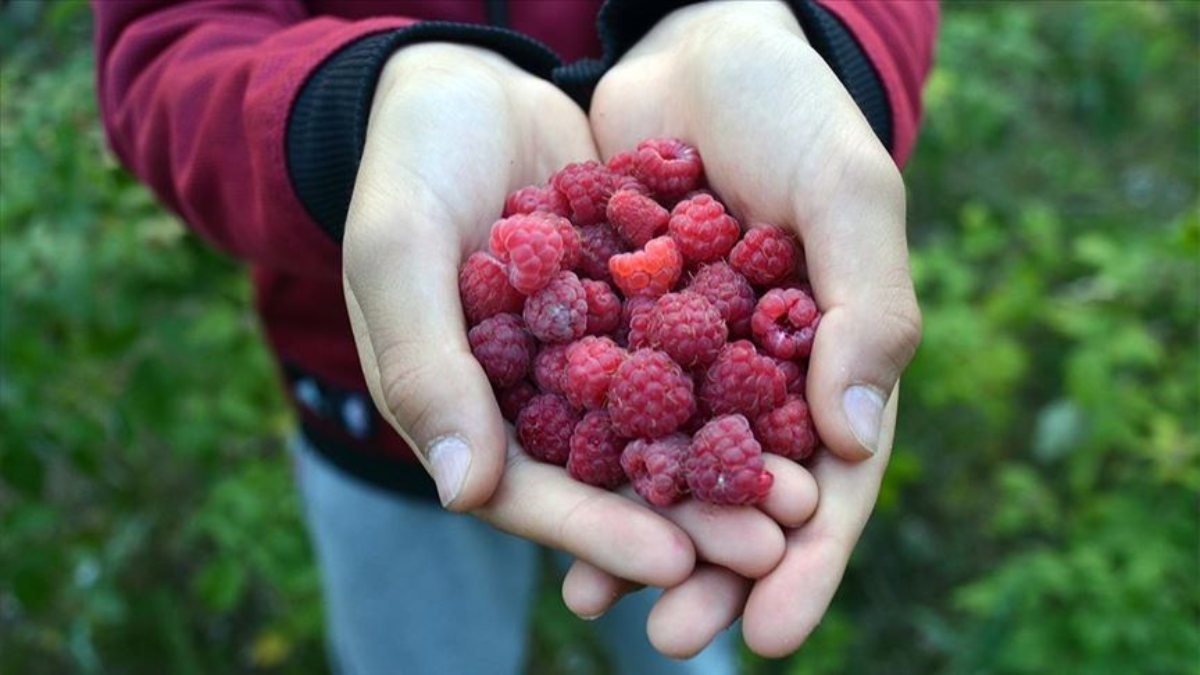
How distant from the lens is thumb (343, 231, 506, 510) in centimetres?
Answer: 100

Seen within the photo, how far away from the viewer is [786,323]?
112 cm

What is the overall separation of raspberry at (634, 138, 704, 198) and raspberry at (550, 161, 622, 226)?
1.1 inches

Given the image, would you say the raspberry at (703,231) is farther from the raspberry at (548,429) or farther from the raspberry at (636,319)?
the raspberry at (548,429)

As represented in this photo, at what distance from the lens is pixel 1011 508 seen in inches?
89.4

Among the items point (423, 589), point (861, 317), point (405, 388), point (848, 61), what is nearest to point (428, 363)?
point (405, 388)

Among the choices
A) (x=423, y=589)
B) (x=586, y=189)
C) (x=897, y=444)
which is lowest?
(x=897, y=444)

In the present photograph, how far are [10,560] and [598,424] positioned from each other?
3.93 ft

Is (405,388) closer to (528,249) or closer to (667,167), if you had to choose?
(528,249)

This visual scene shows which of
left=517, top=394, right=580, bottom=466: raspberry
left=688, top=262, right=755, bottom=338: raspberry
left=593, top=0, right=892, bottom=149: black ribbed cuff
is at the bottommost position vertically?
left=517, top=394, right=580, bottom=466: raspberry

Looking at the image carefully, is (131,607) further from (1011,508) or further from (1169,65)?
(1169,65)

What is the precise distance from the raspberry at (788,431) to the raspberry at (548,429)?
0.54ft

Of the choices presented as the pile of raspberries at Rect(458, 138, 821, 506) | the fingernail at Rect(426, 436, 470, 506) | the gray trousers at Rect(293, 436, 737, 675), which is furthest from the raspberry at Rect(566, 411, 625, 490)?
the gray trousers at Rect(293, 436, 737, 675)

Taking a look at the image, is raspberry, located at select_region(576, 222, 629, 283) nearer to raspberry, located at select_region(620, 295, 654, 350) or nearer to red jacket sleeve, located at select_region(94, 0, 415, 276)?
raspberry, located at select_region(620, 295, 654, 350)

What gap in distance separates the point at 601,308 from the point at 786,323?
18cm
